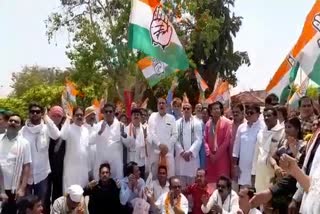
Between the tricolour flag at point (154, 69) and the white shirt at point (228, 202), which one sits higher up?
the tricolour flag at point (154, 69)

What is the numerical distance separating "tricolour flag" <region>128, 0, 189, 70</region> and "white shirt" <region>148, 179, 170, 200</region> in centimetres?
191

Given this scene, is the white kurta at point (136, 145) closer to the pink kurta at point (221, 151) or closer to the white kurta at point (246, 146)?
the pink kurta at point (221, 151)

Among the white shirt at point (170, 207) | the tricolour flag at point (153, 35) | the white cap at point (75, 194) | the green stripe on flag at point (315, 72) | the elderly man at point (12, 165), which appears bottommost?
the white shirt at point (170, 207)

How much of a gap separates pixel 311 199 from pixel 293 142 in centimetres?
307

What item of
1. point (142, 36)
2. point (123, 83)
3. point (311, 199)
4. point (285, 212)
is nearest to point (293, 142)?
point (285, 212)

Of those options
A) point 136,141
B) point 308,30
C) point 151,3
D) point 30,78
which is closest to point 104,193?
point 136,141

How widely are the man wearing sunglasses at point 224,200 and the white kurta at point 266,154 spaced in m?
0.50

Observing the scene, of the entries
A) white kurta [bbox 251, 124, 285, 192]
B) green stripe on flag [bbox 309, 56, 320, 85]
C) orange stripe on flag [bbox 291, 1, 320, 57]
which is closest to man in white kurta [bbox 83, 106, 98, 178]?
white kurta [bbox 251, 124, 285, 192]

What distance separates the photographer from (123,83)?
2619 centimetres

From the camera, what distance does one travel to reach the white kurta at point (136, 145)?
9.72 m

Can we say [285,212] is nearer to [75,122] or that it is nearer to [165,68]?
[75,122]

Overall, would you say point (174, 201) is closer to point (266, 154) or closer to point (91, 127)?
point (91, 127)

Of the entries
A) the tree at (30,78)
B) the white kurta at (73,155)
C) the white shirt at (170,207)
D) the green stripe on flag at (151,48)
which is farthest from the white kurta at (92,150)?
the tree at (30,78)

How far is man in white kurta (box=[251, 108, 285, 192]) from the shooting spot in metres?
7.97
